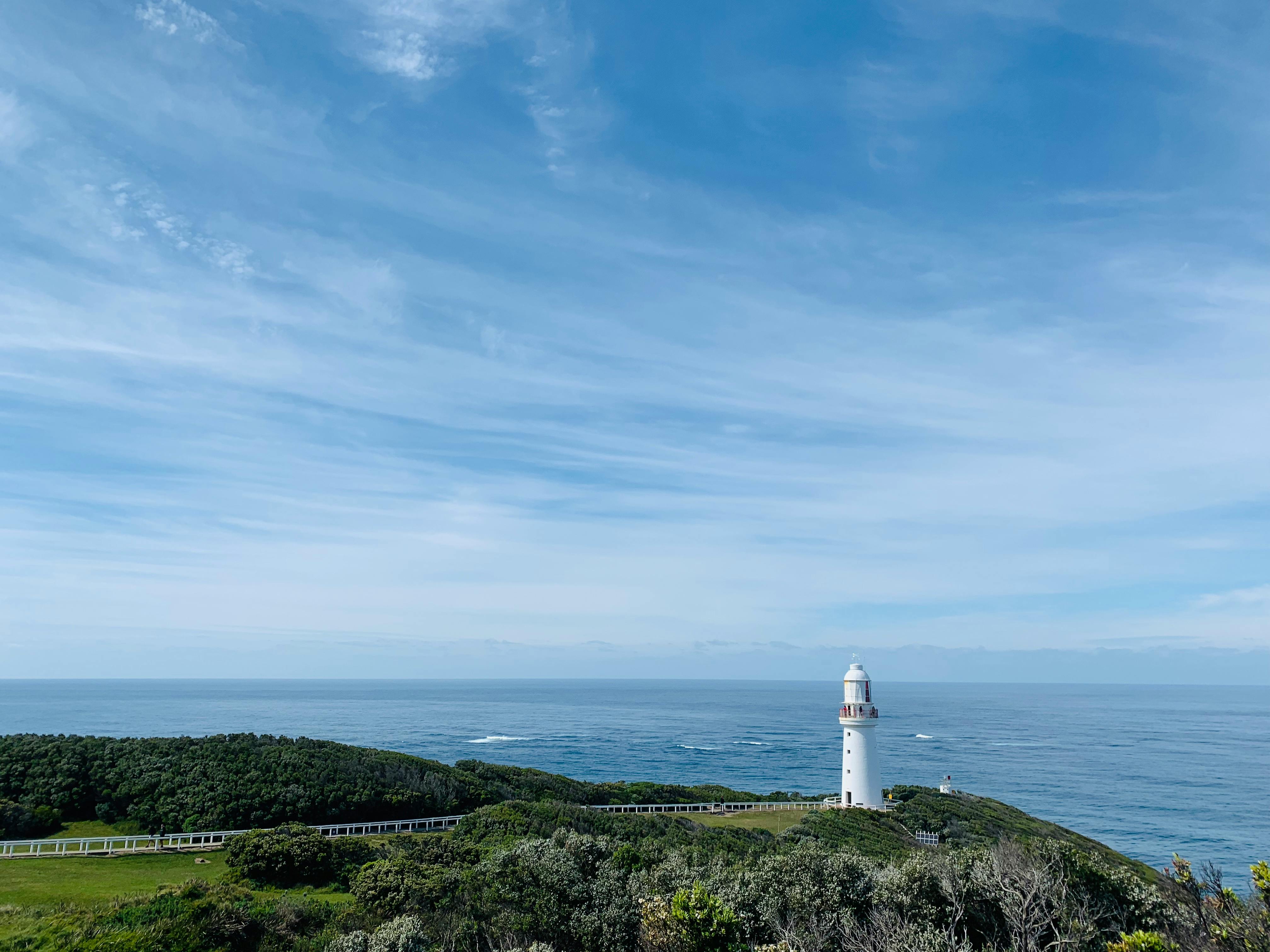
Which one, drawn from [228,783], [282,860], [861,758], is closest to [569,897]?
[282,860]

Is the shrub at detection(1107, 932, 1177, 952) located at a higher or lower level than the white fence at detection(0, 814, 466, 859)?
higher

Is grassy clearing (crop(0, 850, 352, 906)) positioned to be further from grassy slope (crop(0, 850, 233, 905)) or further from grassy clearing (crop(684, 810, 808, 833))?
grassy clearing (crop(684, 810, 808, 833))

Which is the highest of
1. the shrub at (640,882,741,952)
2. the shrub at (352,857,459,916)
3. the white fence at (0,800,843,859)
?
the shrub at (640,882,741,952)

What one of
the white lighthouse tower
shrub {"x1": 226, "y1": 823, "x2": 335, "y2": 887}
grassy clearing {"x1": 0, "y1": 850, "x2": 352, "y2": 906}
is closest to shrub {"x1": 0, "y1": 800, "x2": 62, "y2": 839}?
grassy clearing {"x1": 0, "y1": 850, "x2": 352, "y2": 906}

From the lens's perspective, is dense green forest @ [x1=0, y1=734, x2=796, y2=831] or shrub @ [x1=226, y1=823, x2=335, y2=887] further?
dense green forest @ [x1=0, y1=734, x2=796, y2=831]

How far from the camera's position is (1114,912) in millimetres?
15984

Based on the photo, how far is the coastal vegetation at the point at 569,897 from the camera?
585 inches

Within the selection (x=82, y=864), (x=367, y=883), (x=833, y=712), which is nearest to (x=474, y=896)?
(x=367, y=883)

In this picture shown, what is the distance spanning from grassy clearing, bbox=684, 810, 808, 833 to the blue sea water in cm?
2450

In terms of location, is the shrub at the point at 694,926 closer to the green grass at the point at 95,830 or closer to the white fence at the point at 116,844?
the white fence at the point at 116,844

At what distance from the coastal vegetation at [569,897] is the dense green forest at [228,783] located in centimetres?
17

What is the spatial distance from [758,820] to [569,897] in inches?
982

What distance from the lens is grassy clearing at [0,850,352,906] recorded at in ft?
62.7

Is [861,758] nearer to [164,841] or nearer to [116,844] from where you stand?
[164,841]
